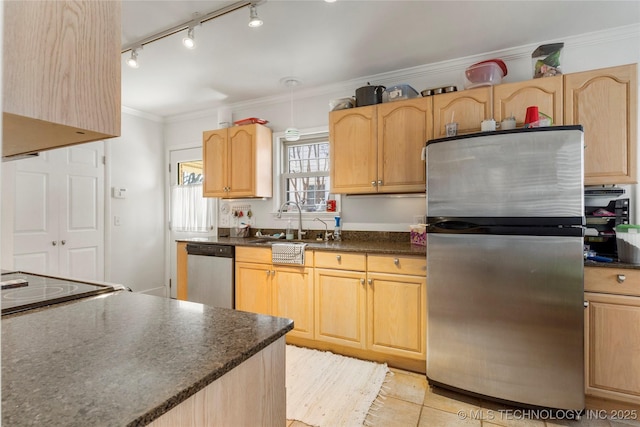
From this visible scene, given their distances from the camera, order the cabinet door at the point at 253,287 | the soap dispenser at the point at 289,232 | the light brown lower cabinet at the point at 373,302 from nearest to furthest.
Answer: the light brown lower cabinet at the point at 373,302
the cabinet door at the point at 253,287
the soap dispenser at the point at 289,232

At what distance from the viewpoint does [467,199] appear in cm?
195

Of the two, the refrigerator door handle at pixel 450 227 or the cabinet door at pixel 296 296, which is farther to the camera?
the cabinet door at pixel 296 296

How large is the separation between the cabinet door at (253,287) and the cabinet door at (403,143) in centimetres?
129

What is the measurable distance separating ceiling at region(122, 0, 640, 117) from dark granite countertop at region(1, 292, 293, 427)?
195 centimetres

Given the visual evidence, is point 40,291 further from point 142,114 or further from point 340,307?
point 142,114

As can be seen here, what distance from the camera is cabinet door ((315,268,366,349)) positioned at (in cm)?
245

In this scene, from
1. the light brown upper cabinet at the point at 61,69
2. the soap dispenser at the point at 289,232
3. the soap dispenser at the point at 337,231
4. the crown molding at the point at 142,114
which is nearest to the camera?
the light brown upper cabinet at the point at 61,69

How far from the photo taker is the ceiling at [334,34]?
2.04m

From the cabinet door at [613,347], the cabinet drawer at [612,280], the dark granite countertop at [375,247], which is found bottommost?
the cabinet door at [613,347]

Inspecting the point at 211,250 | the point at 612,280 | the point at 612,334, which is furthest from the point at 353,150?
the point at 612,334

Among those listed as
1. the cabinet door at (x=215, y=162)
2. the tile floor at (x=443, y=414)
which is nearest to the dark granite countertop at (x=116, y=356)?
the tile floor at (x=443, y=414)

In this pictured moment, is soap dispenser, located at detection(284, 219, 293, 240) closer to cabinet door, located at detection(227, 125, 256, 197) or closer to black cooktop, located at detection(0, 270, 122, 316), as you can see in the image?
cabinet door, located at detection(227, 125, 256, 197)

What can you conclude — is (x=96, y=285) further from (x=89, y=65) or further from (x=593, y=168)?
(x=593, y=168)

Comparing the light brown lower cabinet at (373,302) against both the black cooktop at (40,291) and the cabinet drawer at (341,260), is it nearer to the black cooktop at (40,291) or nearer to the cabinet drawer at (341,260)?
the cabinet drawer at (341,260)
